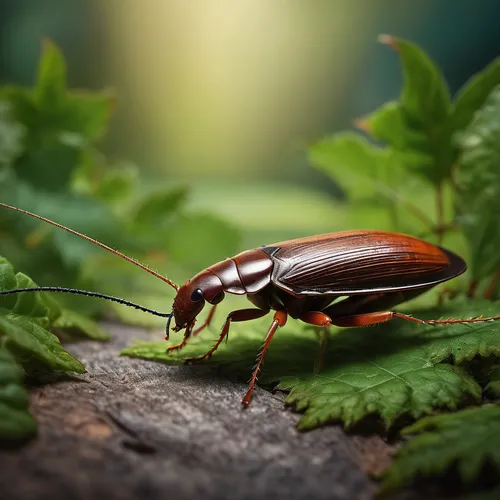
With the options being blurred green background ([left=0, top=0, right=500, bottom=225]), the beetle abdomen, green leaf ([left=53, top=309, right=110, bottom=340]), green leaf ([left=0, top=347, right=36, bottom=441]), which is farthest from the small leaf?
blurred green background ([left=0, top=0, right=500, bottom=225])

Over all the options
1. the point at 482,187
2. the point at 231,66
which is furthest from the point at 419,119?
the point at 231,66

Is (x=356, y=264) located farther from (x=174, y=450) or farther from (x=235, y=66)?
(x=235, y=66)

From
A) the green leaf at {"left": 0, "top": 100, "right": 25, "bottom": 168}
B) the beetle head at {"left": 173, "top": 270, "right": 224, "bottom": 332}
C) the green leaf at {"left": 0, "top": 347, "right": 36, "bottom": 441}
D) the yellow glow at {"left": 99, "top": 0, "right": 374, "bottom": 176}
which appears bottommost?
the green leaf at {"left": 0, "top": 347, "right": 36, "bottom": 441}

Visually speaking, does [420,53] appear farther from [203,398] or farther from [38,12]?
[38,12]

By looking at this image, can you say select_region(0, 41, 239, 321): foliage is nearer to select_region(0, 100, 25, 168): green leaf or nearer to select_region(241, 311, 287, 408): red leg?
select_region(0, 100, 25, 168): green leaf

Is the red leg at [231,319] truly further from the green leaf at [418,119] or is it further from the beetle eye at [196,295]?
the green leaf at [418,119]

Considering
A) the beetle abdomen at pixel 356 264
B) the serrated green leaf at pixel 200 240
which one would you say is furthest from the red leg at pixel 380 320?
the serrated green leaf at pixel 200 240
